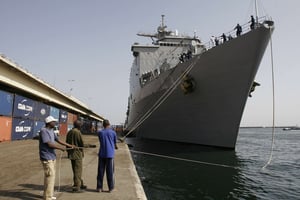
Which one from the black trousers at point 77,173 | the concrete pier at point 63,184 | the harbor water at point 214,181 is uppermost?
the black trousers at point 77,173

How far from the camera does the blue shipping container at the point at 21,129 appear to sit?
66.9 feet

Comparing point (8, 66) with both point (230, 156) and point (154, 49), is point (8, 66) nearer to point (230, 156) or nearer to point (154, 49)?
point (230, 156)

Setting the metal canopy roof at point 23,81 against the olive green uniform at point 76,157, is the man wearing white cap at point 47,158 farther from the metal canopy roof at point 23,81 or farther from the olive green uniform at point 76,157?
the metal canopy roof at point 23,81

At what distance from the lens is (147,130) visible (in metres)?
29.6

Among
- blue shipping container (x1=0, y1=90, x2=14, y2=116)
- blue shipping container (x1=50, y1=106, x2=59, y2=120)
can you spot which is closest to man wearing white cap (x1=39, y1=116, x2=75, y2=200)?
blue shipping container (x1=0, y1=90, x2=14, y2=116)

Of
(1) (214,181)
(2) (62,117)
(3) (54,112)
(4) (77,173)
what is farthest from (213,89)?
(2) (62,117)

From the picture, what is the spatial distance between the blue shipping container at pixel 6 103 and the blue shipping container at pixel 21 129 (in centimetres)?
120

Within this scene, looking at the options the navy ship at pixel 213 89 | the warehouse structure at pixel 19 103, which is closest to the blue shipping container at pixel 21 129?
the warehouse structure at pixel 19 103

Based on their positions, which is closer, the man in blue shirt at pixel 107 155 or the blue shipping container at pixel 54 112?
the man in blue shirt at pixel 107 155

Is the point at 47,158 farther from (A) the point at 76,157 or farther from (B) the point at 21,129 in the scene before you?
(B) the point at 21,129

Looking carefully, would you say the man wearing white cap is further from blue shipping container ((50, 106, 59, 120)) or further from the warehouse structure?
blue shipping container ((50, 106, 59, 120))

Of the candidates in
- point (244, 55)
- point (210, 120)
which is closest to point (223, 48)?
point (244, 55)

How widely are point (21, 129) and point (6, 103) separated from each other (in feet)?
11.5

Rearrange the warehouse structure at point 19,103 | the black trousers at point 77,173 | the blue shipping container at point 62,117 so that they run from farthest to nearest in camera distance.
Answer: the blue shipping container at point 62,117 < the warehouse structure at point 19,103 < the black trousers at point 77,173
